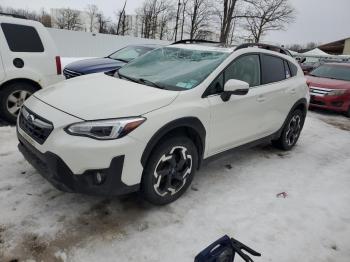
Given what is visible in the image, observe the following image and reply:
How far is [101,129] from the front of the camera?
2.71 meters

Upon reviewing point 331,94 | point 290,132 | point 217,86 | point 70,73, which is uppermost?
point 217,86

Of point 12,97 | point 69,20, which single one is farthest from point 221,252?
point 69,20

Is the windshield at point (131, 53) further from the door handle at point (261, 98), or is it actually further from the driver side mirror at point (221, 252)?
the driver side mirror at point (221, 252)

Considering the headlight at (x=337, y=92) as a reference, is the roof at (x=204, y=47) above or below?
above

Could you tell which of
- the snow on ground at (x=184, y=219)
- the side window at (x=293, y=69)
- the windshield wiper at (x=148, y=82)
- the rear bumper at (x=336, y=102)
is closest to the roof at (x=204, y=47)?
the windshield wiper at (x=148, y=82)

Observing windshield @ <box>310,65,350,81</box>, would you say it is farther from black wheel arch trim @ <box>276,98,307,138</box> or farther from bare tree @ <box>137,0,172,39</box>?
bare tree @ <box>137,0,172,39</box>

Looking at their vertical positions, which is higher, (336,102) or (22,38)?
(22,38)

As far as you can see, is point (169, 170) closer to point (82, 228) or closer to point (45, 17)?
point (82, 228)

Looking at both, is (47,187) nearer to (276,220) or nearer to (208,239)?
(208,239)

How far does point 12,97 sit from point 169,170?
11.9 ft

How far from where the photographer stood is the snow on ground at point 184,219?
2.71 metres

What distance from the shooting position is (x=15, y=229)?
9.25 feet

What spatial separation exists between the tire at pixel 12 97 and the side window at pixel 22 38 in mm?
595

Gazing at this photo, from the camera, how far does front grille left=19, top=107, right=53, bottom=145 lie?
281 centimetres
